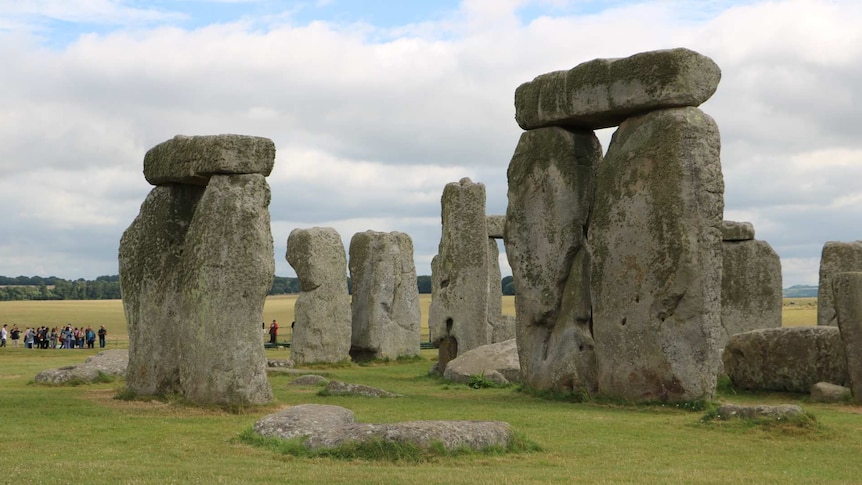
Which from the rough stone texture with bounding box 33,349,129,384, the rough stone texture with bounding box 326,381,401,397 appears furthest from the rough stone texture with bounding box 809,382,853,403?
the rough stone texture with bounding box 33,349,129,384

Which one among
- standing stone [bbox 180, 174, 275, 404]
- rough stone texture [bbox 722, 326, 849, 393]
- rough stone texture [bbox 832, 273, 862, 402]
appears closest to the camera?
standing stone [bbox 180, 174, 275, 404]

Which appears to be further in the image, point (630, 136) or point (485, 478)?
point (630, 136)

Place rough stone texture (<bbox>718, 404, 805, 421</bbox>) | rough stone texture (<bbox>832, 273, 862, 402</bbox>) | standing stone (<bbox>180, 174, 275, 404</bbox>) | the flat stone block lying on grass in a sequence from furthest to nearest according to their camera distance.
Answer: rough stone texture (<bbox>832, 273, 862, 402</bbox>), standing stone (<bbox>180, 174, 275, 404</bbox>), rough stone texture (<bbox>718, 404, 805, 421</bbox>), the flat stone block lying on grass

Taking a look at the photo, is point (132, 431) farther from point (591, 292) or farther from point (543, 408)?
point (591, 292)

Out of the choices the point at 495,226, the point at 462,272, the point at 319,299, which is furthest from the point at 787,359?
the point at 495,226

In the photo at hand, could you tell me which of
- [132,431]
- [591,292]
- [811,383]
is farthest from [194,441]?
[811,383]

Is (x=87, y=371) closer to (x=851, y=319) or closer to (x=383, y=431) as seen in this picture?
(x=383, y=431)

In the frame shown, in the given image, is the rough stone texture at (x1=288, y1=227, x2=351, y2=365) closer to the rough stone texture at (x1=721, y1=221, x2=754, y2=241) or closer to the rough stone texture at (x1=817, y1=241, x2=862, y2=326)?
the rough stone texture at (x1=721, y1=221, x2=754, y2=241)

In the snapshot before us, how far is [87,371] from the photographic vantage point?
71.5 ft

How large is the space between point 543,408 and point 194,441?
6294 mm

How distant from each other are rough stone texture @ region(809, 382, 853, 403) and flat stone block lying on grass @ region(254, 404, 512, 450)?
7990 mm

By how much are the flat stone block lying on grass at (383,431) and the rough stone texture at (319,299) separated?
1714 cm

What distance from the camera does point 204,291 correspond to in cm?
1547

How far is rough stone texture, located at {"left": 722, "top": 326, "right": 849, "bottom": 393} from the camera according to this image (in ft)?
61.1
